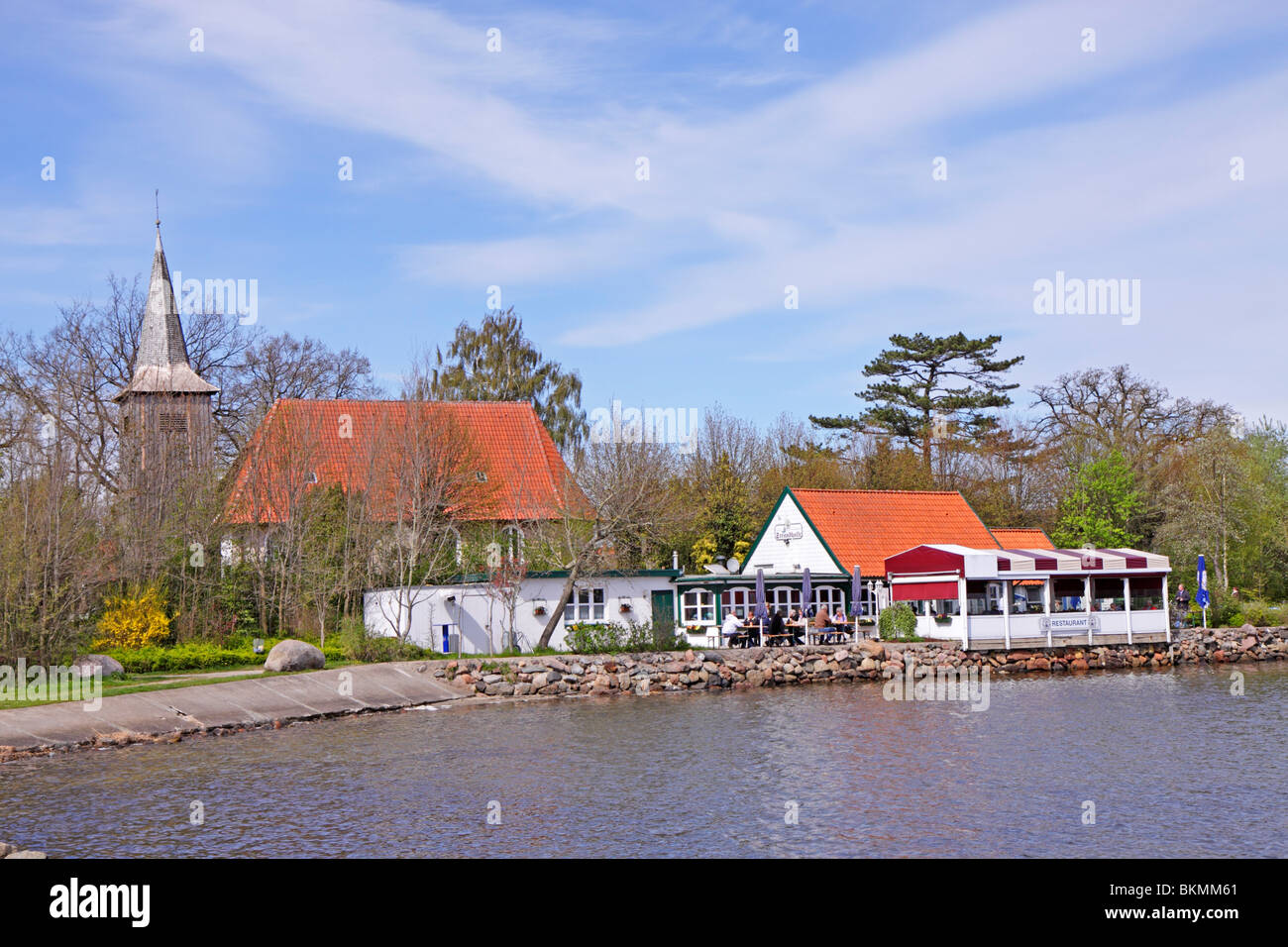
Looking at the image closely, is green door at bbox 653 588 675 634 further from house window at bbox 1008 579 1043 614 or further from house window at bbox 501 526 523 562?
house window at bbox 1008 579 1043 614

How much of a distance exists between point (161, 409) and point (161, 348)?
945 cm

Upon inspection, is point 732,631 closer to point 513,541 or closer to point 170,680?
point 513,541

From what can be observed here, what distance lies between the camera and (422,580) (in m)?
35.2

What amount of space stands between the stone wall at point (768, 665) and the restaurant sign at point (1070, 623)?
2.17 feet

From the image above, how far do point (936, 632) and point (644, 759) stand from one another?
20.9m

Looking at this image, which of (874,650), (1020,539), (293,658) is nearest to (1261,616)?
(1020,539)

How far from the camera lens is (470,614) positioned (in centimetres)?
3591

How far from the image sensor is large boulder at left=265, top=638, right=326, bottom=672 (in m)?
29.9

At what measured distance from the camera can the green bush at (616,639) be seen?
1410 inches

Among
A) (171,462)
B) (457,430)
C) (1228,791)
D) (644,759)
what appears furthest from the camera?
(457,430)

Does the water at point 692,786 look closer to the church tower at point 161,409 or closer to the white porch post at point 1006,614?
the white porch post at point 1006,614
